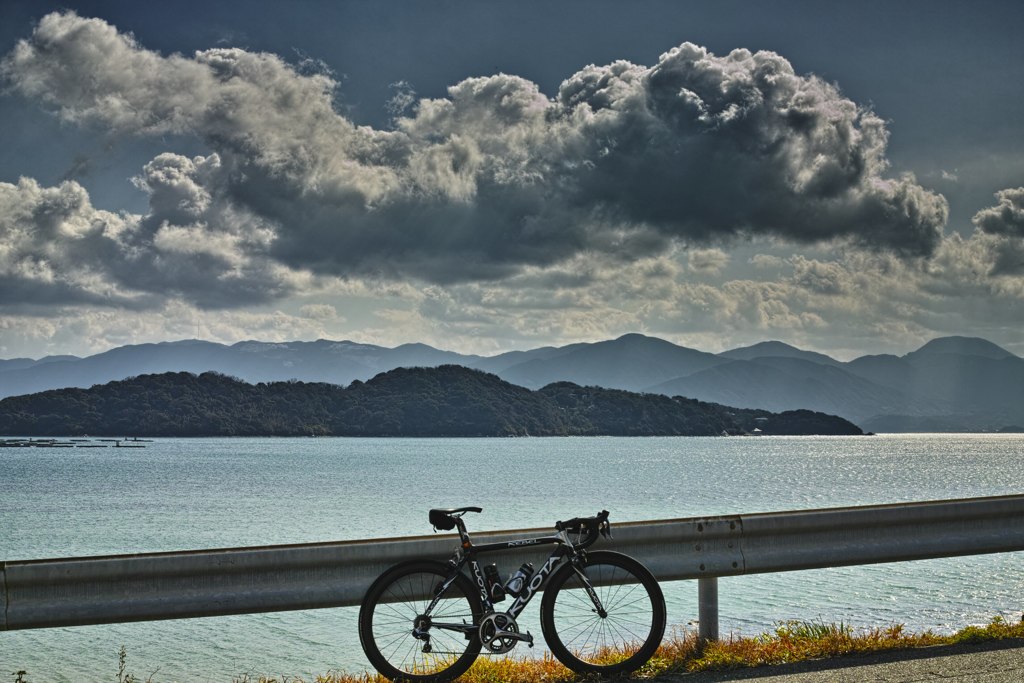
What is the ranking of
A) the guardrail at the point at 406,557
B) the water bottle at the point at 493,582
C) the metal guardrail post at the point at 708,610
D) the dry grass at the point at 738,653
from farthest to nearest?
the metal guardrail post at the point at 708,610, the dry grass at the point at 738,653, the water bottle at the point at 493,582, the guardrail at the point at 406,557

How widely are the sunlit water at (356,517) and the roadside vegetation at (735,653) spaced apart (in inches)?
36.6

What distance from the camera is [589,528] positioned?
6.77m

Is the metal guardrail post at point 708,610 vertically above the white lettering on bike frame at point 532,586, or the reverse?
the white lettering on bike frame at point 532,586

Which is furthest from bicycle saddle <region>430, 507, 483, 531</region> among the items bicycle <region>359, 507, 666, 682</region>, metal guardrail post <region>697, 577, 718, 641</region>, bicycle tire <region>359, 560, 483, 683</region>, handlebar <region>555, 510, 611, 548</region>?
metal guardrail post <region>697, 577, 718, 641</region>

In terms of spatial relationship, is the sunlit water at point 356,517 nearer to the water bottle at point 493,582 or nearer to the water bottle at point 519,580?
the water bottle at point 519,580

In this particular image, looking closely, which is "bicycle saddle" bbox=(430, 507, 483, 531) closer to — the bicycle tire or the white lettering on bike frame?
the bicycle tire

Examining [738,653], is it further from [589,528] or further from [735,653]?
[589,528]

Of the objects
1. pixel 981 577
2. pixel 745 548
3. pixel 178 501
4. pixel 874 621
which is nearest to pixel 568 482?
pixel 178 501

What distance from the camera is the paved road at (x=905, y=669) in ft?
20.9

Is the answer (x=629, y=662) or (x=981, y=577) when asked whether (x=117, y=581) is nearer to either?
(x=629, y=662)

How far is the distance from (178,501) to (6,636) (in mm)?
49109

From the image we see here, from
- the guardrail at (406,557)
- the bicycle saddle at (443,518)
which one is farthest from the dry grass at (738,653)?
the bicycle saddle at (443,518)

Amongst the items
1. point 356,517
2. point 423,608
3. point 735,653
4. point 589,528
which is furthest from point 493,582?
point 356,517

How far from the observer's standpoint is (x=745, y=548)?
286 inches
